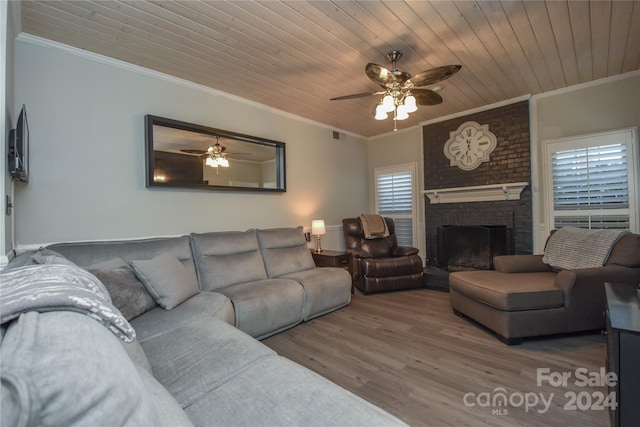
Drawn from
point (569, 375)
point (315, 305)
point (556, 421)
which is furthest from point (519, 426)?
point (315, 305)

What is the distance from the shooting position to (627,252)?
95.0 inches

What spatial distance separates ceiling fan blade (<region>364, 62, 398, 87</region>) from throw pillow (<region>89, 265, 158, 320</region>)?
7.72 ft

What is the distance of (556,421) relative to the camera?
1.52 m

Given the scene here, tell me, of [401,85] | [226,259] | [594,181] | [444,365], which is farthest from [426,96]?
[594,181]

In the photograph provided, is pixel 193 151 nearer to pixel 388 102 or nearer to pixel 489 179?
pixel 388 102

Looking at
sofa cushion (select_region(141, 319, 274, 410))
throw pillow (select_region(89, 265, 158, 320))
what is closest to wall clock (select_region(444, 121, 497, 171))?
sofa cushion (select_region(141, 319, 274, 410))

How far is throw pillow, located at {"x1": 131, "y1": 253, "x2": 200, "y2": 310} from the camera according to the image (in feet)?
6.54

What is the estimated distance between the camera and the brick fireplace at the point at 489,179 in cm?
392

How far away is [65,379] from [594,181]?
489 centimetres

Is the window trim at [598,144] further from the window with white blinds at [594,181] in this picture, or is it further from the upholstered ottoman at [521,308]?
the upholstered ottoman at [521,308]

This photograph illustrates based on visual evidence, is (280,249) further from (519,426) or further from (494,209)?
(494,209)

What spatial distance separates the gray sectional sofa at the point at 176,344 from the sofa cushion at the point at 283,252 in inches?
0.7

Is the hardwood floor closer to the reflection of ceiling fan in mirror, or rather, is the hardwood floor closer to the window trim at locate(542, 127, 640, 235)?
the window trim at locate(542, 127, 640, 235)

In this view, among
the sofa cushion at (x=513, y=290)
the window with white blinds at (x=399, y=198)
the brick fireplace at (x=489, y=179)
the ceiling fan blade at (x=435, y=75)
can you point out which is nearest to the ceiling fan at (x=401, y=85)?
the ceiling fan blade at (x=435, y=75)
